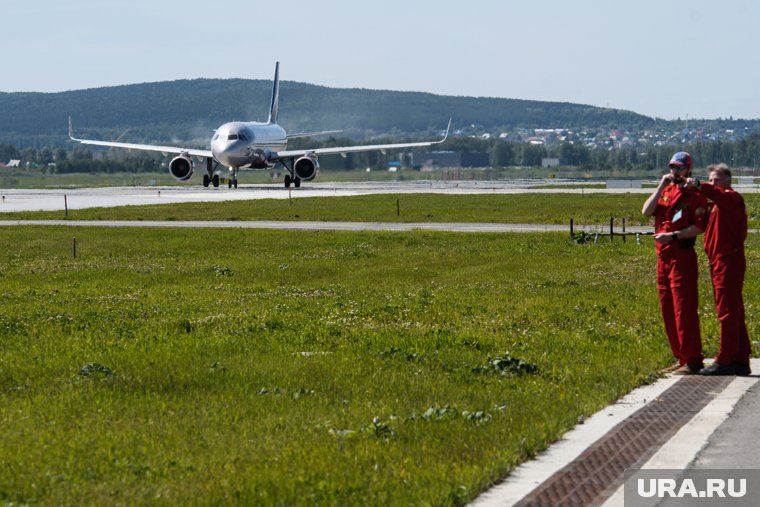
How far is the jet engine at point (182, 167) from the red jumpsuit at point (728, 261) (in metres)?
80.5

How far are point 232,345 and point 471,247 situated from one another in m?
20.2

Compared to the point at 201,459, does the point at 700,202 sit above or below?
above

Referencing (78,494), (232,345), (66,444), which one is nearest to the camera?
(78,494)

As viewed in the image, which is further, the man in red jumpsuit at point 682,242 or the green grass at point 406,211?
the green grass at point 406,211

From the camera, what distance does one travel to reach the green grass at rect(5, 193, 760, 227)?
5472 centimetres

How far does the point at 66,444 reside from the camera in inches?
426

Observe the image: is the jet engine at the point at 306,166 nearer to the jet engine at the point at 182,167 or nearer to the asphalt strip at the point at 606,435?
the jet engine at the point at 182,167

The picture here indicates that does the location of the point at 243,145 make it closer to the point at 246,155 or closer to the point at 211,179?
the point at 246,155

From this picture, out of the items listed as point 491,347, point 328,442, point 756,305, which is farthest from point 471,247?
point 328,442

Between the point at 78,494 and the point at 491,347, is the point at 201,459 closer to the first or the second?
the point at 78,494

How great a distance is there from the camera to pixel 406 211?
61781mm

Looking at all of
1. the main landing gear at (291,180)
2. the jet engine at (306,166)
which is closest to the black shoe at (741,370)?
the jet engine at (306,166)

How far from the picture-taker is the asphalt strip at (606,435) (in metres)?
9.22

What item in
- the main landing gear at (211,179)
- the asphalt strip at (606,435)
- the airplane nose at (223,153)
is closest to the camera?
the asphalt strip at (606,435)
